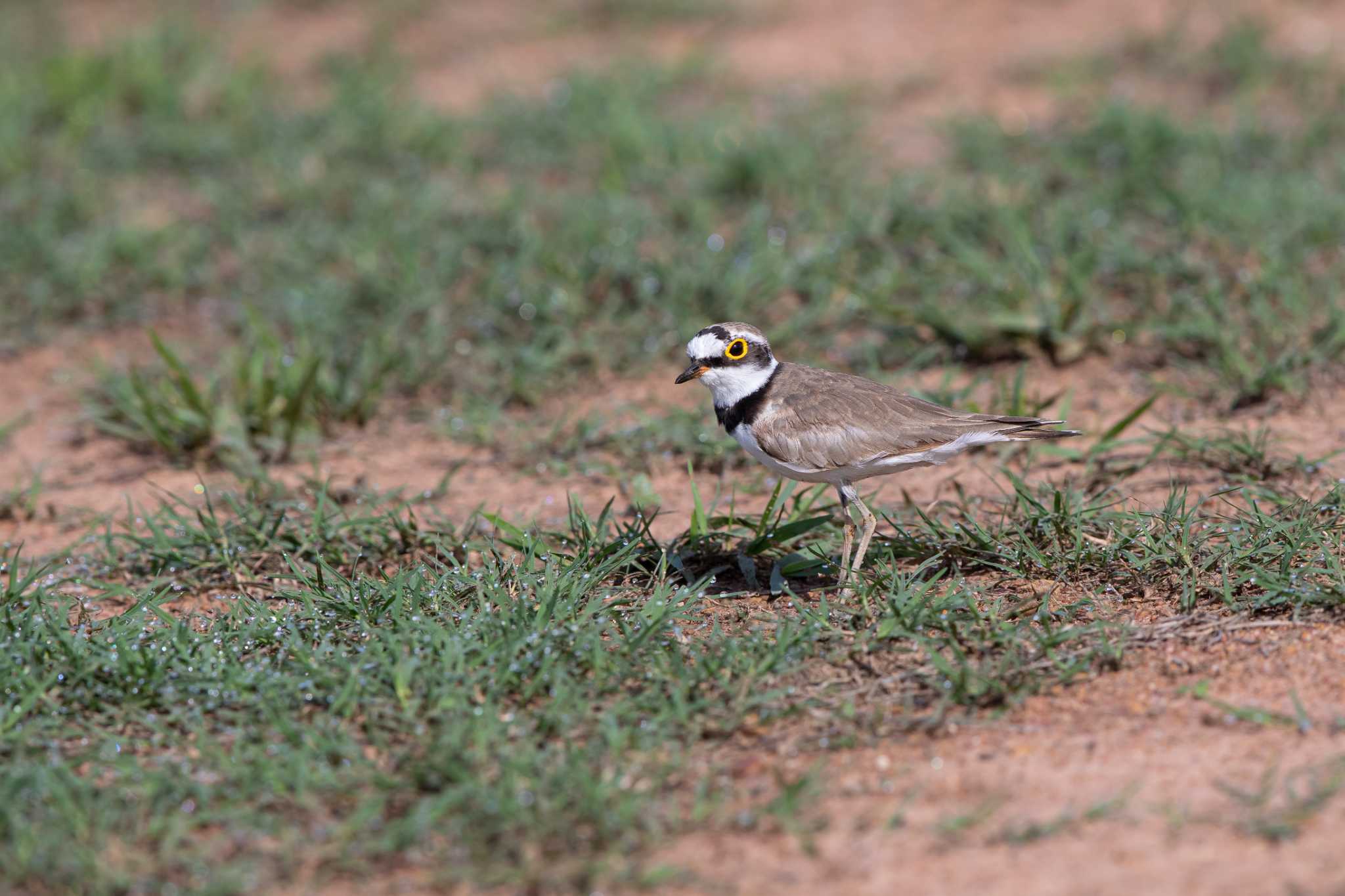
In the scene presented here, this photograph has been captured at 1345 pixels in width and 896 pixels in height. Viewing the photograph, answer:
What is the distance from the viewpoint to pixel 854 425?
462 cm

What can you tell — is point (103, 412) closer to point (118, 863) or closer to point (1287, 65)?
point (118, 863)

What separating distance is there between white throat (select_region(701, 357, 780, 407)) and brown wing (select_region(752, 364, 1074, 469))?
9 cm

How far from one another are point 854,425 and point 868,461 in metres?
0.15

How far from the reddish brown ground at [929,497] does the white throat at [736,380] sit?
2.50 ft

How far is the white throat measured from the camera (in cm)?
486

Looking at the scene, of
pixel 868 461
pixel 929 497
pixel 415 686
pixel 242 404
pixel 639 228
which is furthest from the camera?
pixel 639 228

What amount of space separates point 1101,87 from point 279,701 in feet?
23.1

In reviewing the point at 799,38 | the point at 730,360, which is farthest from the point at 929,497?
the point at 799,38

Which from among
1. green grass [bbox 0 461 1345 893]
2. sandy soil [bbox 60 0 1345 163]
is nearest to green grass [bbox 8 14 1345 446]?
sandy soil [bbox 60 0 1345 163]

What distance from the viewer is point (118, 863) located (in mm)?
3398

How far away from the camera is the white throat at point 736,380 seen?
486 cm

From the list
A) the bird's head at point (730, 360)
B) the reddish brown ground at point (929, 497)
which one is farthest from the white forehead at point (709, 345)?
the reddish brown ground at point (929, 497)

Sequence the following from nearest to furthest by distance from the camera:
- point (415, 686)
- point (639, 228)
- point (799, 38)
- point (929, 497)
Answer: point (415, 686)
point (929, 497)
point (639, 228)
point (799, 38)

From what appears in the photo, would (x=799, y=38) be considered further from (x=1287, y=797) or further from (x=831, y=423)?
(x=1287, y=797)
